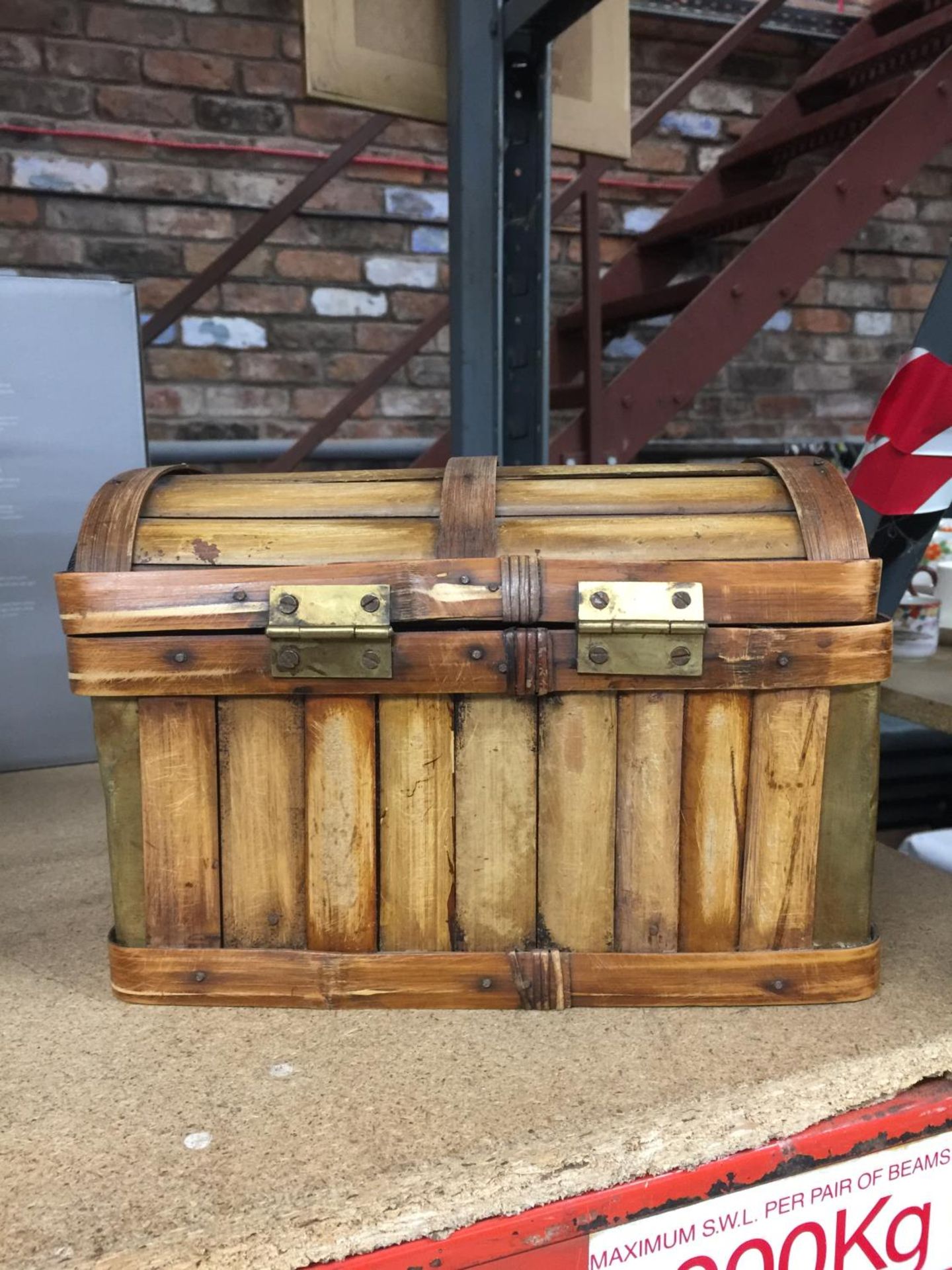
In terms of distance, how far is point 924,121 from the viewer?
224 cm

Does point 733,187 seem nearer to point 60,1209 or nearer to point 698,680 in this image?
point 698,680

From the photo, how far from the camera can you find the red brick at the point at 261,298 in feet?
9.32

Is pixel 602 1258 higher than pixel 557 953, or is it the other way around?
pixel 557 953

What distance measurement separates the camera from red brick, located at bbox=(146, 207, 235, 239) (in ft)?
8.98

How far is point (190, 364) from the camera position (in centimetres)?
284

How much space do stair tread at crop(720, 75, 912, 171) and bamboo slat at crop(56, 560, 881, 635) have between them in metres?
2.01

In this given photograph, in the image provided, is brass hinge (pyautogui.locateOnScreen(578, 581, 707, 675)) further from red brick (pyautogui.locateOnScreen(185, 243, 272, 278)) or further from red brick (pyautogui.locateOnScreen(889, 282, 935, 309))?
red brick (pyautogui.locateOnScreen(889, 282, 935, 309))

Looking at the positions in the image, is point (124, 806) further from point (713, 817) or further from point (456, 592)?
point (713, 817)

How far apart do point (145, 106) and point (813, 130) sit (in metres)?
1.80

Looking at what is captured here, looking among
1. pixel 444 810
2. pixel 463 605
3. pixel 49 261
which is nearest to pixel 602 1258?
pixel 444 810

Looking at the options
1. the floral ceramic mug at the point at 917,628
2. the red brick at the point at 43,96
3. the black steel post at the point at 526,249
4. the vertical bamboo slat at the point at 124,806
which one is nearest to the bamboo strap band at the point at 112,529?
the vertical bamboo slat at the point at 124,806

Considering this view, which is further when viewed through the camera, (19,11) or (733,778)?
(19,11)

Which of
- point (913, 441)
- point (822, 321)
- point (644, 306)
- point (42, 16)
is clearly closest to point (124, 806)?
point (913, 441)

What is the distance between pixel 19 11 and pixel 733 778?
9.22ft
